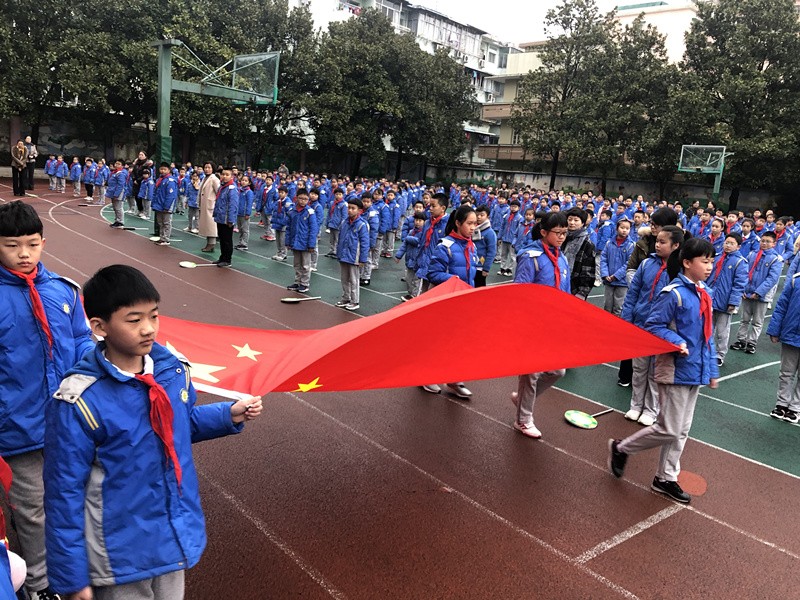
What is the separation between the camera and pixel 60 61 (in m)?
26.4

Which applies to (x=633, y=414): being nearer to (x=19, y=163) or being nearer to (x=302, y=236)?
(x=302, y=236)

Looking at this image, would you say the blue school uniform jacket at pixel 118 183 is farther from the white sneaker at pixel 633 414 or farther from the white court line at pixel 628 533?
the white court line at pixel 628 533

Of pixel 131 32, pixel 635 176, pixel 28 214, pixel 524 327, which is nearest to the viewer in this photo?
pixel 28 214

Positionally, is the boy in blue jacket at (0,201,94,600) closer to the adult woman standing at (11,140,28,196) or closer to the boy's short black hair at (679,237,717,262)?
the boy's short black hair at (679,237,717,262)

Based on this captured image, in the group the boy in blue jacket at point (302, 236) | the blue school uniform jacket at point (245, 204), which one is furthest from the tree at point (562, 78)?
the boy in blue jacket at point (302, 236)

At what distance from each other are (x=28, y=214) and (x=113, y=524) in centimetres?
162

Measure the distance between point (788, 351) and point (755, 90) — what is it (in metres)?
27.1

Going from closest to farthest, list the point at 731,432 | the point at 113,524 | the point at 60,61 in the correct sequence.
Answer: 1. the point at 113,524
2. the point at 731,432
3. the point at 60,61

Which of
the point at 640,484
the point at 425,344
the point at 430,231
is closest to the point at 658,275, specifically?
the point at 640,484

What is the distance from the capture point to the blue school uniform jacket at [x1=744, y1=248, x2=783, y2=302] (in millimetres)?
9359

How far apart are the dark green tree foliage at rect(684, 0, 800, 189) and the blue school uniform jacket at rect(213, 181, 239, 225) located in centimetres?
2564

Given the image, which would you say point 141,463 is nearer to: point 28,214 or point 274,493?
point 28,214

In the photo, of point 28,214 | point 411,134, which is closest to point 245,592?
point 28,214

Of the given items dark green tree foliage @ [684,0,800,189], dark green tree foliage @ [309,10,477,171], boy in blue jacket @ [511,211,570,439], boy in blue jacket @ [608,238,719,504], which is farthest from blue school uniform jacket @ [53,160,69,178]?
dark green tree foliage @ [684,0,800,189]
